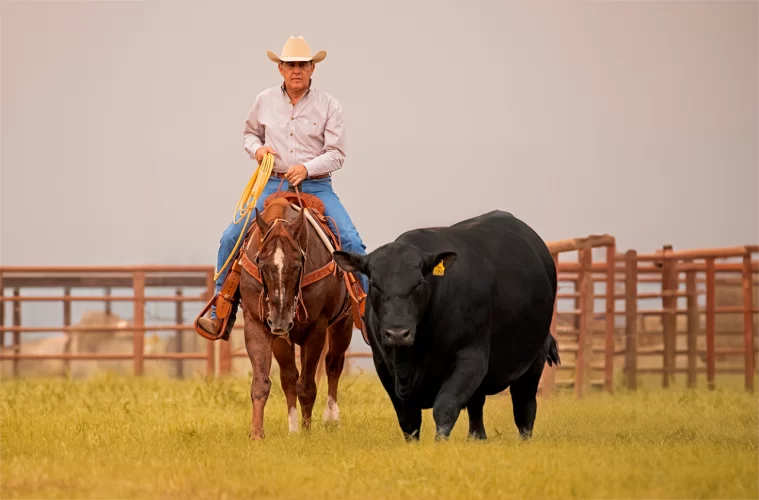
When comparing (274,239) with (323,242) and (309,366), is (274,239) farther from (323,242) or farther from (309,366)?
(309,366)

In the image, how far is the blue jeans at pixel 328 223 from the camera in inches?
343

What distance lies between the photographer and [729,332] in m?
18.1

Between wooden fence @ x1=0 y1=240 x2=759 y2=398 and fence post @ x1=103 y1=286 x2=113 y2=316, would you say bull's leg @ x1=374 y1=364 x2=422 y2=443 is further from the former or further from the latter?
fence post @ x1=103 y1=286 x2=113 y2=316

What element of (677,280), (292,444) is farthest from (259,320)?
(677,280)

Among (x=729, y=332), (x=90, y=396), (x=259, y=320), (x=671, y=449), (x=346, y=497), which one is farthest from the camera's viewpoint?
(x=729, y=332)

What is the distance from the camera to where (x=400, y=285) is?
279 inches

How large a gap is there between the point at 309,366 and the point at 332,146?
5.13ft

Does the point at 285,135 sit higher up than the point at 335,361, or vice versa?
the point at 285,135

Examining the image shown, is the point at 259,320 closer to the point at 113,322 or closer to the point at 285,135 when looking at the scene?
the point at 285,135

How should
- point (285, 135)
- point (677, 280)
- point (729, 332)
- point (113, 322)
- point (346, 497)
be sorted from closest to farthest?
1. point (346, 497)
2. point (285, 135)
3. point (677, 280)
4. point (729, 332)
5. point (113, 322)

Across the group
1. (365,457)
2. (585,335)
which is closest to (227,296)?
(365,457)

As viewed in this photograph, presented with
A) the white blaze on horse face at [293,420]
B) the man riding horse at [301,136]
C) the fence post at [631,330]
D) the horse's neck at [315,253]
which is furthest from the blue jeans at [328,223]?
the fence post at [631,330]

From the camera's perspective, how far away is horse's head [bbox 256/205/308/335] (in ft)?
25.8

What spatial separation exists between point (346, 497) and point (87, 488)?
1.33m
